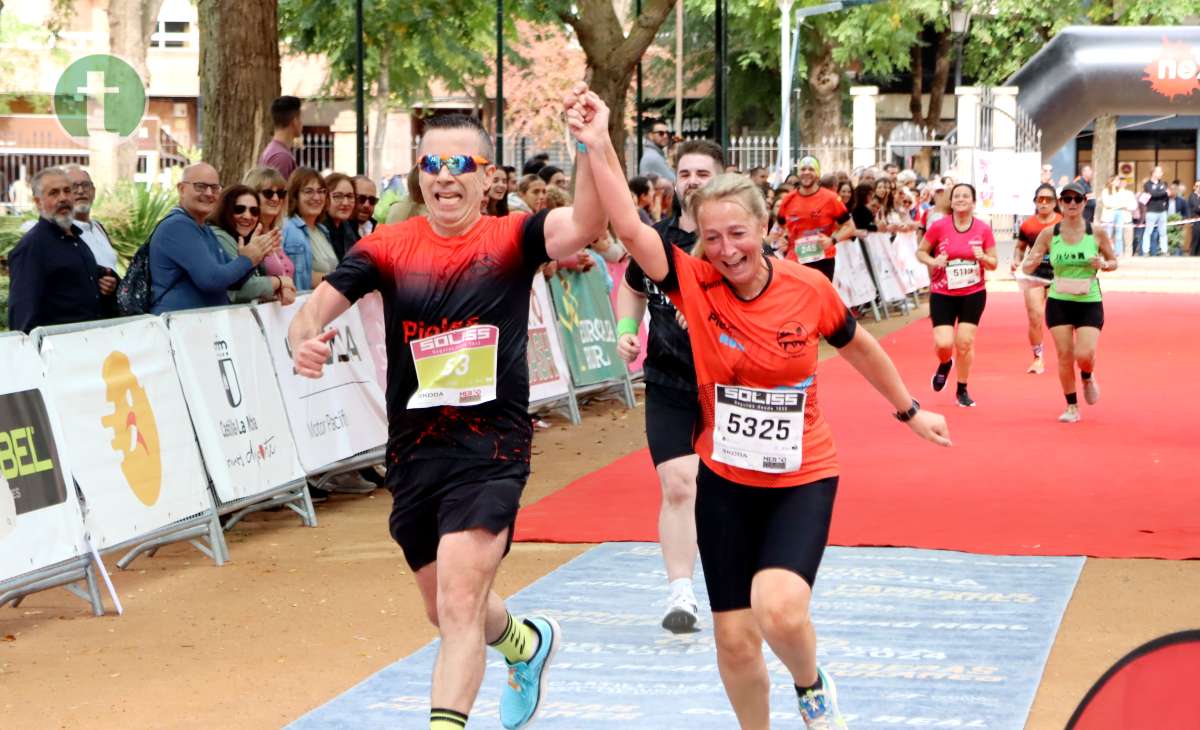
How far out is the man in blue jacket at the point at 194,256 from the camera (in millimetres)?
9492

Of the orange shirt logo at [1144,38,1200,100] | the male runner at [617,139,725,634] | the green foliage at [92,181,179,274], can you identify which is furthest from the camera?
the orange shirt logo at [1144,38,1200,100]

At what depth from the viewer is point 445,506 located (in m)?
5.18

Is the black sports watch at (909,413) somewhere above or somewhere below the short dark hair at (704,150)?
below

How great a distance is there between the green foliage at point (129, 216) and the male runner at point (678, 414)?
11.1m

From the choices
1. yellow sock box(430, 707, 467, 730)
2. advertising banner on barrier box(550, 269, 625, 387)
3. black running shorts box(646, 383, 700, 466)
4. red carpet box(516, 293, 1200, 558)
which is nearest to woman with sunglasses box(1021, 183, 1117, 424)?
red carpet box(516, 293, 1200, 558)

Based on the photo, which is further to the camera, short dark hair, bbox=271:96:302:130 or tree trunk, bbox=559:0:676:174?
tree trunk, bbox=559:0:676:174

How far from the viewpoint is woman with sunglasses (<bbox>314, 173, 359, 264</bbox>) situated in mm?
11617

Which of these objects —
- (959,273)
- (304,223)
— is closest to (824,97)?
(959,273)

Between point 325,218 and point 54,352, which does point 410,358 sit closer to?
point 54,352

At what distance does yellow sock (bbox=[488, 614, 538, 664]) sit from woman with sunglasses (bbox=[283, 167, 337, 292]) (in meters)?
5.62

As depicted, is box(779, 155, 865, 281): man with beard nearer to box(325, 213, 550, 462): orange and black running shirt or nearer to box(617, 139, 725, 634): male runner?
box(617, 139, 725, 634): male runner

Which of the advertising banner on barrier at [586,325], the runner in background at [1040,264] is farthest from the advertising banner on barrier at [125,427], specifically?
the runner in background at [1040,264]

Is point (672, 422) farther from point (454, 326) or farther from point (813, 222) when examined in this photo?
point (813, 222)

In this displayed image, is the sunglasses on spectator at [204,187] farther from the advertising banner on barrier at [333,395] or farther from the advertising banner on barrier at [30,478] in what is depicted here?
the advertising banner on barrier at [30,478]
